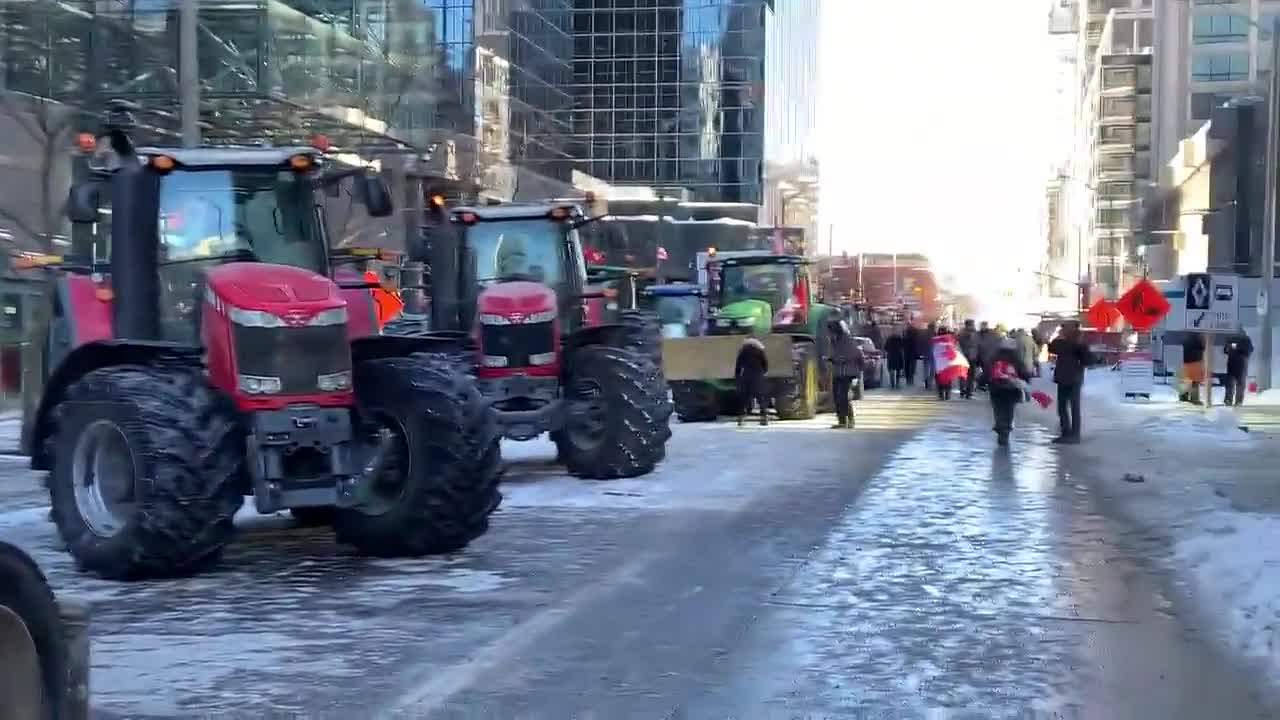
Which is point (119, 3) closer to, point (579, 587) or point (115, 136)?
point (115, 136)

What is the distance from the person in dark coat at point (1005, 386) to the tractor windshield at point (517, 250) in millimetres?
7464

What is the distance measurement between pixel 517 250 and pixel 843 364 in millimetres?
8944

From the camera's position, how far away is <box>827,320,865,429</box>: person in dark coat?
2589cm

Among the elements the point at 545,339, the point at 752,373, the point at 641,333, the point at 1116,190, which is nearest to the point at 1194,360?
the point at 752,373

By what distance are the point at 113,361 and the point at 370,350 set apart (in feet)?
5.53

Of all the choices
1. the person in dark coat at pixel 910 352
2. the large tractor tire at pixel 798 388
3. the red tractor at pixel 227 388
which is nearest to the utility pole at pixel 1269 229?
the person in dark coat at pixel 910 352

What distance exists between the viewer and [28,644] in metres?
4.95

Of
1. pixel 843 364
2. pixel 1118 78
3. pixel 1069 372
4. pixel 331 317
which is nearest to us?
pixel 331 317

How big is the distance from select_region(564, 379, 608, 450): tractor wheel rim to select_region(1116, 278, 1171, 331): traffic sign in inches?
561

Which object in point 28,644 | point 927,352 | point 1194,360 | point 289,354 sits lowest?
point 927,352

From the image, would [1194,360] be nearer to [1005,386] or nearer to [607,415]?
[1005,386]

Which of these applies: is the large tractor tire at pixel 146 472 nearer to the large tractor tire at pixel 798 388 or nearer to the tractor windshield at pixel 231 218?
the tractor windshield at pixel 231 218

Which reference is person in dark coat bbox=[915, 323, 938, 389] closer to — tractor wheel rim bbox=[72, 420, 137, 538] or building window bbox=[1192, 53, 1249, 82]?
tractor wheel rim bbox=[72, 420, 137, 538]

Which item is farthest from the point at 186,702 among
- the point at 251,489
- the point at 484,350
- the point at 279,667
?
the point at 484,350
